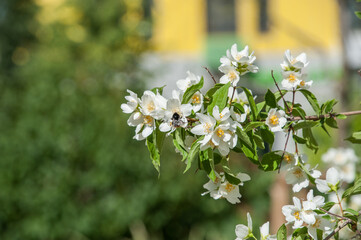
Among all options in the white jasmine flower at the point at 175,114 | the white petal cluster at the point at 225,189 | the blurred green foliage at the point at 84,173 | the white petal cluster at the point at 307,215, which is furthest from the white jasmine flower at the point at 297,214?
the blurred green foliage at the point at 84,173

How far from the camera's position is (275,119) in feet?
4.36

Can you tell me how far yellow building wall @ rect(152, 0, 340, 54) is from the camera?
38.4 feet

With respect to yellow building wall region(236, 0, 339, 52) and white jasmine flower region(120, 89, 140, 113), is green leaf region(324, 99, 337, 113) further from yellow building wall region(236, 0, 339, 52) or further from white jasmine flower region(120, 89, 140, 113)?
yellow building wall region(236, 0, 339, 52)

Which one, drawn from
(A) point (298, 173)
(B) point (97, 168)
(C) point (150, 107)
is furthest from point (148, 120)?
(B) point (97, 168)

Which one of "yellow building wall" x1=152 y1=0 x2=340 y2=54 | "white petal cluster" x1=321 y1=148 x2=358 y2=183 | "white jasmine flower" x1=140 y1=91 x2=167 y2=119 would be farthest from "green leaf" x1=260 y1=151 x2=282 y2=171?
"yellow building wall" x1=152 y1=0 x2=340 y2=54

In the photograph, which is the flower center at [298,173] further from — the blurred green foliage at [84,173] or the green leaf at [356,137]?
the blurred green foliage at [84,173]

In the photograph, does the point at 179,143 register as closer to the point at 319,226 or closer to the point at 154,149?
the point at 154,149

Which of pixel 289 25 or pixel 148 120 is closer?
pixel 148 120

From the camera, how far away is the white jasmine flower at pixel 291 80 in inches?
53.4

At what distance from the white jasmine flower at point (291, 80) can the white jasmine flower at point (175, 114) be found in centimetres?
24

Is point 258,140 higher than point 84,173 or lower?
higher

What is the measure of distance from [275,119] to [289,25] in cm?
1073

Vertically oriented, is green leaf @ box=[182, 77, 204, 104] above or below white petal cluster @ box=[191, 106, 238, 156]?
above

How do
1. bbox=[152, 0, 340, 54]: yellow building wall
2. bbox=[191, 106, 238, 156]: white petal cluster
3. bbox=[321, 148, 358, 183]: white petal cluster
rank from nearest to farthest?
bbox=[191, 106, 238, 156]: white petal cluster → bbox=[321, 148, 358, 183]: white petal cluster → bbox=[152, 0, 340, 54]: yellow building wall
